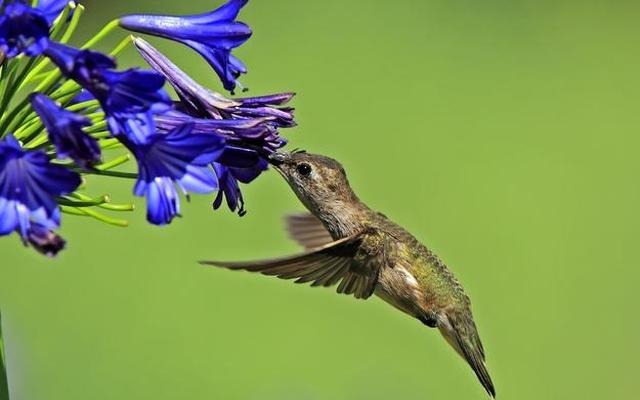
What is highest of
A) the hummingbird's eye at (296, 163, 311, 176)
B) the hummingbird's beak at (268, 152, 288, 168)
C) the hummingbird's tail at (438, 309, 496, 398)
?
the hummingbird's eye at (296, 163, 311, 176)

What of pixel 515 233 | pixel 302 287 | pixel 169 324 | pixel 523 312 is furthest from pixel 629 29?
pixel 169 324

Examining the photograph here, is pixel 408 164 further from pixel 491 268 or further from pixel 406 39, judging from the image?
pixel 406 39

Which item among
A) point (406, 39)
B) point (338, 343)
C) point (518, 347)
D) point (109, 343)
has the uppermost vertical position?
point (406, 39)

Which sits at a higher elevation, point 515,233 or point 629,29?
point 629,29

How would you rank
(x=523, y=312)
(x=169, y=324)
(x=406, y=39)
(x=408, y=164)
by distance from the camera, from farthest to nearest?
1. (x=406, y=39)
2. (x=408, y=164)
3. (x=523, y=312)
4. (x=169, y=324)

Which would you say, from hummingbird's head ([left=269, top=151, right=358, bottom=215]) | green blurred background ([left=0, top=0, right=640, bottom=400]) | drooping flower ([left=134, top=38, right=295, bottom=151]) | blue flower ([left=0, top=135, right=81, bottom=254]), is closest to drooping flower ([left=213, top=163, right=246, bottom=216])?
drooping flower ([left=134, top=38, right=295, bottom=151])

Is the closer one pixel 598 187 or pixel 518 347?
pixel 518 347

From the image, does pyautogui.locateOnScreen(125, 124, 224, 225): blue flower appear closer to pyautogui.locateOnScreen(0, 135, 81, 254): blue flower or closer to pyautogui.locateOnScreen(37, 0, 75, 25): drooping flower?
pyautogui.locateOnScreen(0, 135, 81, 254): blue flower
